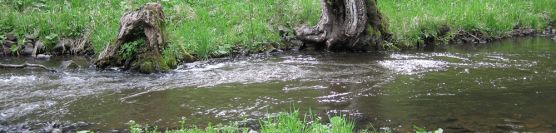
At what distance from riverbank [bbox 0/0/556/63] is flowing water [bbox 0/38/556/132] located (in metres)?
1.35

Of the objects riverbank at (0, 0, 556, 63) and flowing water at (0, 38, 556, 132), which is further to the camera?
riverbank at (0, 0, 556, 63)

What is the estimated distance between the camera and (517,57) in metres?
12.6

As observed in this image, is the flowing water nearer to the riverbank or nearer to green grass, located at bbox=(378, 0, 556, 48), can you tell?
the riverbank

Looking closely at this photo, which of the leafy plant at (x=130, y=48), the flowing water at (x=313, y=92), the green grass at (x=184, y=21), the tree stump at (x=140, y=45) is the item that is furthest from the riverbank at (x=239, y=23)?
the flowing water at (x=313, y=92)

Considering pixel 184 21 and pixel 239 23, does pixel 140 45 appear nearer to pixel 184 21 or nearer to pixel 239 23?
pixel 184 21

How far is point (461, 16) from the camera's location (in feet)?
54.3

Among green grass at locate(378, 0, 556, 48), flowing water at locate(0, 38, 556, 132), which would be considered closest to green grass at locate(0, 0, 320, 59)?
flowing water at locate(0, 38, 556, 132)

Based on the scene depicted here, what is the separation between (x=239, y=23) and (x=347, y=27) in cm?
329

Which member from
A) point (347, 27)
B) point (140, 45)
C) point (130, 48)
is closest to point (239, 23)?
point (347, 27)

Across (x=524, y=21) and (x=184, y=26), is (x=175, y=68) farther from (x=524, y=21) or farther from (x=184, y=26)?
(x=524, y=21)

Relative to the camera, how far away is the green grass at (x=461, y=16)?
15266mm

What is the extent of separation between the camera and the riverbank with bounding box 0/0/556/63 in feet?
46.0

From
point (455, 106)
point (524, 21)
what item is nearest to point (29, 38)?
point (455, 106)

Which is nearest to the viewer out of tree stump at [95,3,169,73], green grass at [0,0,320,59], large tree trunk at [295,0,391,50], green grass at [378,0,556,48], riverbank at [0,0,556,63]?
tree stump at [95,3,169,73]
